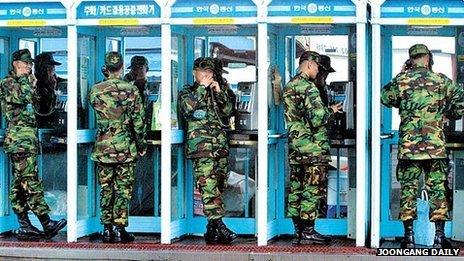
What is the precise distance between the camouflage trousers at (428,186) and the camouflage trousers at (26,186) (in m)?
3.45

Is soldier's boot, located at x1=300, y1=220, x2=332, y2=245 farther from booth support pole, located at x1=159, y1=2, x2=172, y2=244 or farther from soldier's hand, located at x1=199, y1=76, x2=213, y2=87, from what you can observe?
soldier's hand, located at x1=199, y1=76, x2=213, y2=87

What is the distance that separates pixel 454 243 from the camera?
8.66 m

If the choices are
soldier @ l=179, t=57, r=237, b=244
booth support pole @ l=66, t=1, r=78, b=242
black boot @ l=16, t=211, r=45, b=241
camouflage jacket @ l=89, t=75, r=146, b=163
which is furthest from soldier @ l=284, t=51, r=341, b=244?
black boot @ l=16, t=211, r=45, b=241

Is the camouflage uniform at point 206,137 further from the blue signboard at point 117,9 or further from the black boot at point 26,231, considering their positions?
the black boot at point 26,231

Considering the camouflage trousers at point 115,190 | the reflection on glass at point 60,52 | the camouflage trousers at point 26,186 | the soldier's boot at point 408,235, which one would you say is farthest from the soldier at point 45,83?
the soldier's boot at point 408,235

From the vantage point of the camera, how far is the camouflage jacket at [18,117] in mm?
8656

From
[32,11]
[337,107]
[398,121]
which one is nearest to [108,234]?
[32,11]

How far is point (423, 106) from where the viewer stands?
318 inches

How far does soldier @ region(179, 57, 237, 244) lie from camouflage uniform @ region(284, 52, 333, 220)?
0.66 metres

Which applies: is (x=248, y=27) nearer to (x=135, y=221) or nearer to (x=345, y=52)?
(x=345, y=52)

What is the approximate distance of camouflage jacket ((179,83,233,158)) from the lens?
845 cm

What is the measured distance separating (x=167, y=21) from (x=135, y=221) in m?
2.14

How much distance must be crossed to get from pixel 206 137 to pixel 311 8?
1.53 meters

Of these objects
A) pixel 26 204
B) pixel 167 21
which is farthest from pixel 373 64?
pixel 26 204
